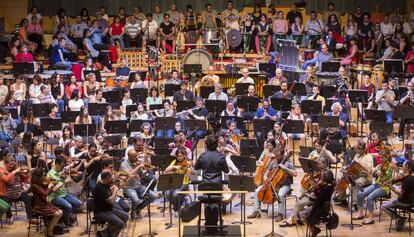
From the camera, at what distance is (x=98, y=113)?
65.1ft

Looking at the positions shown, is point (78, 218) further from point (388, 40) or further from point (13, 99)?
point (388, 40)

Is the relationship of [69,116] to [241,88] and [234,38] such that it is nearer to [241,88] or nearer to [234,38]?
[241,88]

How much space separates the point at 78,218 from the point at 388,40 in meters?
12.9

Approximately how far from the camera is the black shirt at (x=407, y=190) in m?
15.5

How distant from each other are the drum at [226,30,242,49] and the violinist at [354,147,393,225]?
435 inches

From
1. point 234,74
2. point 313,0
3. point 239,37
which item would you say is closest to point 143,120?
point 234,74

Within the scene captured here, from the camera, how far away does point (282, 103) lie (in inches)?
782

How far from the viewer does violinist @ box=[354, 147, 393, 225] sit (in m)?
16.0

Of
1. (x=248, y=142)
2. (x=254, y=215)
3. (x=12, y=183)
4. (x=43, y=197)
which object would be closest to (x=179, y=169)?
(x=254, y=215)

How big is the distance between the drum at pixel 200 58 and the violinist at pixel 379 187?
381 inches

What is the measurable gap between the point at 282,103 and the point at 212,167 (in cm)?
532

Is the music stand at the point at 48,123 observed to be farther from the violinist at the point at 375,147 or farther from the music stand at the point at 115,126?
the violinist at the point at 375,147

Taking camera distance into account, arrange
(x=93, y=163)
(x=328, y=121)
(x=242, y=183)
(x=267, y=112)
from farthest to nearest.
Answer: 1. (x=267, y=112)
2. (x=328, y=121)
3. (x=93, y=163)
4. (x=242, y=183)

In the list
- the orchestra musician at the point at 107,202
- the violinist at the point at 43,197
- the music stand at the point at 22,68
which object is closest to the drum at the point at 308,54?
the music stand at the point at 22,68
